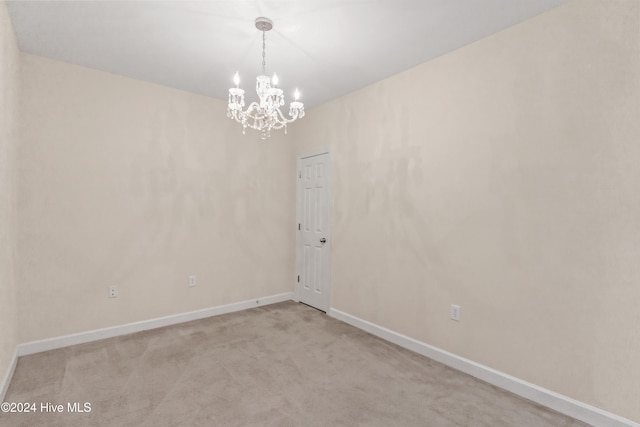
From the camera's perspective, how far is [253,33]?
2.47 meters

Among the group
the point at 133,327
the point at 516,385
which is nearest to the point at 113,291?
the point at 133,327

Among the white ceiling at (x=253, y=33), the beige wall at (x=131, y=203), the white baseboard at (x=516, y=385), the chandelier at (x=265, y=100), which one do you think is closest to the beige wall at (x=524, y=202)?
the white baseboard at (x=516, y=385)

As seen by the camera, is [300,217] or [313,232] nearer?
[313,232]

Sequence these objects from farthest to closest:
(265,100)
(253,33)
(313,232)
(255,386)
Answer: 1. (313,232)
2. (253,33)
3. (255,386)
4. (265,100)

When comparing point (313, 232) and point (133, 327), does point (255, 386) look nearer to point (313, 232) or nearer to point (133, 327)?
point (133, 327)

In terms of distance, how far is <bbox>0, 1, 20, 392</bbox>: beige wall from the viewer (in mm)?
2139

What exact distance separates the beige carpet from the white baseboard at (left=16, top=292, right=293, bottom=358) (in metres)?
0.09

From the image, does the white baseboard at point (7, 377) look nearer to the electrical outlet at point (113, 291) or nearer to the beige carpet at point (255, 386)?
→ the beige carpet at point (255, 386)

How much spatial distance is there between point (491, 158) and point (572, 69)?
741mm

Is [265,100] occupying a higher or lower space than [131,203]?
higher

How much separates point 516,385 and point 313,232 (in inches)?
108

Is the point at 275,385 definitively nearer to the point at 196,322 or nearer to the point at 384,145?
the point at 196,322

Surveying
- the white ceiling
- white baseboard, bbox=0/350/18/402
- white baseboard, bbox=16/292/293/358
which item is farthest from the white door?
white baseboard, bbox=0/350/18/402

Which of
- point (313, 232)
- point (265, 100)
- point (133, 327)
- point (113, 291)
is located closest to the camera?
point (265, 100)
